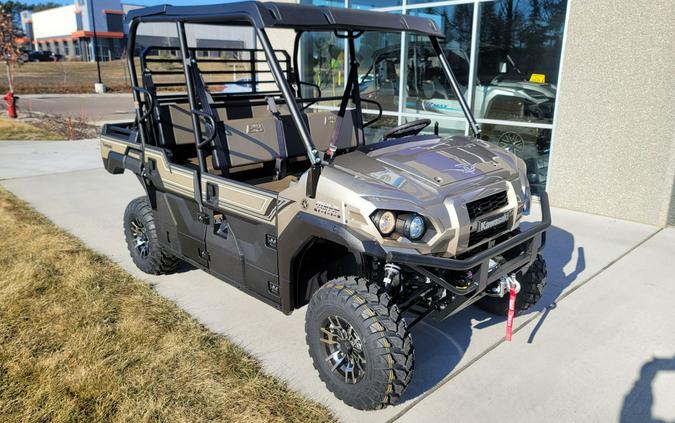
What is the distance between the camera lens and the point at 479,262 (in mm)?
2615

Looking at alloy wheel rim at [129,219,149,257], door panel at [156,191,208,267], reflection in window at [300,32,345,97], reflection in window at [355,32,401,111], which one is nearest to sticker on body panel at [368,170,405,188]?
door panel at [156,191,208,267]

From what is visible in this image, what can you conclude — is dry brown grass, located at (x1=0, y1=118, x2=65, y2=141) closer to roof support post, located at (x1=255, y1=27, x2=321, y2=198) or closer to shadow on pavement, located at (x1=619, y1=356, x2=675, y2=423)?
roof support post, located at (x1=255, y1=27, x2=321, y2=198)

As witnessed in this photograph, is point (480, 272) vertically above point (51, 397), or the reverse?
point (480, 272)

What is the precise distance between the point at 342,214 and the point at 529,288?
5.53 feet

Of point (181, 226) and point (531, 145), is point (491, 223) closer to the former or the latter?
point (181, 226)

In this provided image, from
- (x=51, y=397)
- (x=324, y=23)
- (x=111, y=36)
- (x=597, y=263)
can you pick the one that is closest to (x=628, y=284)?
(x=597, y=263)

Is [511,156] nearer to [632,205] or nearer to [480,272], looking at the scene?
[480,272]

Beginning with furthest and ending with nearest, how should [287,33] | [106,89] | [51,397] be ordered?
[106,89] → [287,33] → [51,397]

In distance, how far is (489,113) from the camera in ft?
23.8

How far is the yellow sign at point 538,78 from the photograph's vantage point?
661cm

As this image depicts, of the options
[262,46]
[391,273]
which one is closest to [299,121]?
[262,46]

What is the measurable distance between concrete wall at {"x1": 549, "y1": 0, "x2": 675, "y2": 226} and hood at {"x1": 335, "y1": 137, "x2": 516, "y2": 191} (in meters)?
3.35

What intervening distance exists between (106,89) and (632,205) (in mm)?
31642

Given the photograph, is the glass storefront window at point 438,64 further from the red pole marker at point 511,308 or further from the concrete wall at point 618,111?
the red pole marker at point 511,308
